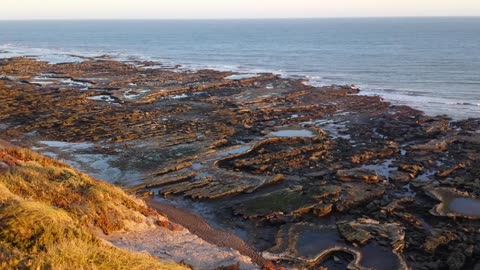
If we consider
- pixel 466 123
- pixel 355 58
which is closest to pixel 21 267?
pixel 466 123

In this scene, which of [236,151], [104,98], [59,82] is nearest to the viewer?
[236,151]

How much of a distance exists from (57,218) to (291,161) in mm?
22970

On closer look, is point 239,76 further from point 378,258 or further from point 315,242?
point 378,258

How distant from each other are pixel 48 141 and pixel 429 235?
32.2 meters

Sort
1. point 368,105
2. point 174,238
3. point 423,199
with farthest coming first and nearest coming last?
point 368,105
point 423,199
point 174,238

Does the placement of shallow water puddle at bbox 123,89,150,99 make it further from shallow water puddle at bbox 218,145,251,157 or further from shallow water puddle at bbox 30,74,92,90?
shallow water puddle at bbox 218,145,251,157

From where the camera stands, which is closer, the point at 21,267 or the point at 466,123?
the point at 21,267

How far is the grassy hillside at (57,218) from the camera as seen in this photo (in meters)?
11.3

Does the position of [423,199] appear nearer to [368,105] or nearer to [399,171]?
[399,171]

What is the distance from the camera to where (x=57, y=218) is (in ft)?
50.8

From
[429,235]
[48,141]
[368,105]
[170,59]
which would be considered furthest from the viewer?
[170,59]

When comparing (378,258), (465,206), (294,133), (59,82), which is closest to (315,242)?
(378,258)

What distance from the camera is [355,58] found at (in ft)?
362

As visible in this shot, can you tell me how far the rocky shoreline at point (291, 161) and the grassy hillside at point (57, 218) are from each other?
6947mm
